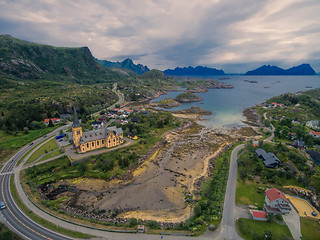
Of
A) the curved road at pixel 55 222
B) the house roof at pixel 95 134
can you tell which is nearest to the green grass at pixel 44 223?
the curved road at pixel 55 222

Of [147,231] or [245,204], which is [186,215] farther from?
[245,204]

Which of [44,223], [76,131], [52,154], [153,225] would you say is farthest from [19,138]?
[153,225]

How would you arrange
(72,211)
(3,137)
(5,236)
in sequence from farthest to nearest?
(3,137) < (72,211) < (5,236)

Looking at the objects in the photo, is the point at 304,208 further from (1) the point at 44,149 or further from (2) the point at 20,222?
(1) the point at 44,149

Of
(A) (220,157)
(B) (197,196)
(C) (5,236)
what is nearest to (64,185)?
(C) (5,236)

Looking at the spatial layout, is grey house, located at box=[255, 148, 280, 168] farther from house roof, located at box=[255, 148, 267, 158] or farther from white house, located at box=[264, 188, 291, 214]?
white house, located at box=[264, 188, 291, 214]

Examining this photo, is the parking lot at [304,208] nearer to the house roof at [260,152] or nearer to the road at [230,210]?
the road at [230,210]

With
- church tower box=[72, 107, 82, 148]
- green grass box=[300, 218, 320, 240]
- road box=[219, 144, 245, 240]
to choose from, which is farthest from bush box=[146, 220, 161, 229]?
church tower box=[72, 107, 82, 148]
